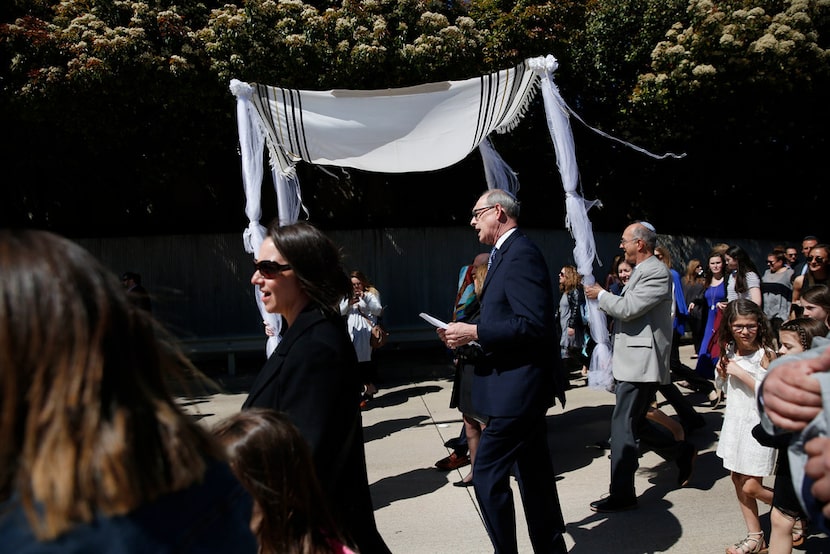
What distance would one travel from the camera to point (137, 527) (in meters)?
1.05

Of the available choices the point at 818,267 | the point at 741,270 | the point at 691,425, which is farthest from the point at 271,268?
the point at 741,270

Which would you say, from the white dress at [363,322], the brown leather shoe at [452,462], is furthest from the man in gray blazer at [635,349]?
the white dress at [363,322]

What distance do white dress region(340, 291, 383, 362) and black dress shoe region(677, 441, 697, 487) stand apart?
3792mm

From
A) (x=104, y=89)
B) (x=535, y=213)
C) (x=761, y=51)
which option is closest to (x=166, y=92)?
(x=104, y=89)

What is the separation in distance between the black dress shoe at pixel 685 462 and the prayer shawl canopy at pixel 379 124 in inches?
79.0

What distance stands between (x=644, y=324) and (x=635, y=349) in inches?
7.3

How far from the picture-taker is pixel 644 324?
4766mm

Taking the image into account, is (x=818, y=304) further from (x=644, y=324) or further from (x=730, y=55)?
(x=730, y=55)

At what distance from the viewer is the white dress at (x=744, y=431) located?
3.79m

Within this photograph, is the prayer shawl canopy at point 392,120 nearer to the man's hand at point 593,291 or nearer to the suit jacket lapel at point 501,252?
the man's hand at point 593,291

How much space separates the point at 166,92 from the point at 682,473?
26.6ft

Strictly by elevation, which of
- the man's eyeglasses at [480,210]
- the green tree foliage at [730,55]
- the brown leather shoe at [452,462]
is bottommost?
the brown leather shoe at [452,462]

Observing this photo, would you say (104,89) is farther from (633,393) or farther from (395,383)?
(633,393)

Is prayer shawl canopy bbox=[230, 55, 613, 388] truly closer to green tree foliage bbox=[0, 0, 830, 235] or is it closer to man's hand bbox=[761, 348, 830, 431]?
green tree foliage bbox=[0, 0, 830, 235]
